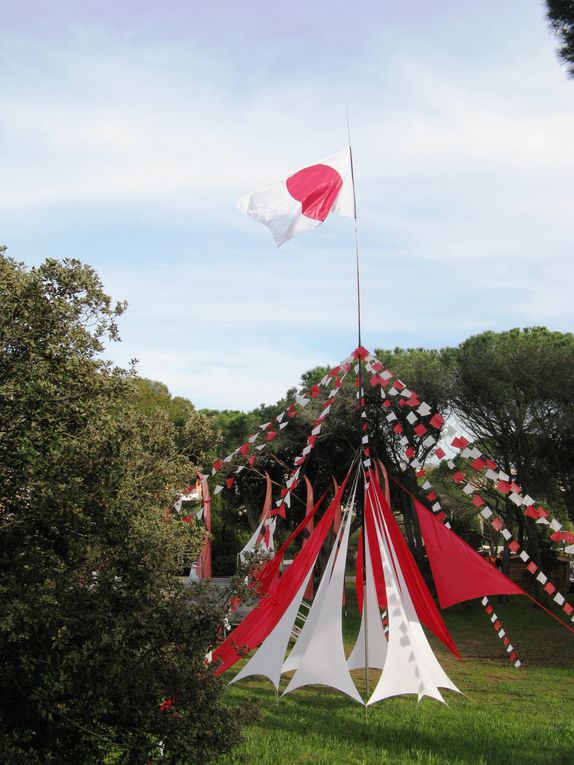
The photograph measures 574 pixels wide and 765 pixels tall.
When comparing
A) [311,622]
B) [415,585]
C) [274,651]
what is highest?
[415,585]

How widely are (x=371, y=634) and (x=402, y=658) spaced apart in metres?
2.21

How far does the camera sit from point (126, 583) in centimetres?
584

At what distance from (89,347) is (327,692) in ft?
26.5

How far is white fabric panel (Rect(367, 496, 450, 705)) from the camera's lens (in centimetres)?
1096

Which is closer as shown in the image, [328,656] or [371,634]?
[328,656]

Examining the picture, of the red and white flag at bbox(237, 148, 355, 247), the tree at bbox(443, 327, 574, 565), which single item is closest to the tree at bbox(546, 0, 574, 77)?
the red and white flag at bbox(237, 148, 355, 247)

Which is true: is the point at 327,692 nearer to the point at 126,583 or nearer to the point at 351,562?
the point at 126,583

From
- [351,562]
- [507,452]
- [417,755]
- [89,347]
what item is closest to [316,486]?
[507,452]

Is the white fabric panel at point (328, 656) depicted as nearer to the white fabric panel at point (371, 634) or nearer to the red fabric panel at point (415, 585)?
the white fabric panel at point (371, 634)

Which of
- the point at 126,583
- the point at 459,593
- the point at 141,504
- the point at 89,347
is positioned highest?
the point at 89,347

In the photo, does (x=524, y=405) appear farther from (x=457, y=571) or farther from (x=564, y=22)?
(x=564, y=22)

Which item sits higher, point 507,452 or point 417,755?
point 507,452

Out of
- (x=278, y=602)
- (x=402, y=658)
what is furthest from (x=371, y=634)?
(x=402, y=658)

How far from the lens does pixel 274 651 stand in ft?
38.8
